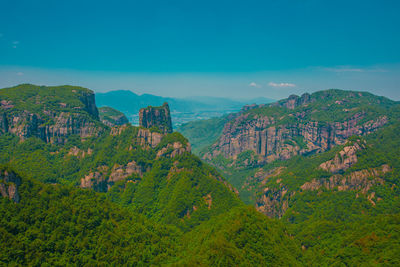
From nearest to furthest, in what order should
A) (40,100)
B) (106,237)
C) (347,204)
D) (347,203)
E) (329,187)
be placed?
(106,237), (347,204), (347,203), (329,187), (40,100)

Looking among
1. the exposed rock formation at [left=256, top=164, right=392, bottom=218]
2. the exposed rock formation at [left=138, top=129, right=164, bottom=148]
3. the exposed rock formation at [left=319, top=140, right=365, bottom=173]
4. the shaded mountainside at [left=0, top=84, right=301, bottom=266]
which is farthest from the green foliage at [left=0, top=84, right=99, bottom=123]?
the exposed rock formation at [left=319, top=140, right=365, bottom=173]

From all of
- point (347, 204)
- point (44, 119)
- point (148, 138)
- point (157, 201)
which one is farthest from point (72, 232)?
point (347, 204)

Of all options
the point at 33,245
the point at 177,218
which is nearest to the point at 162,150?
the point at 177,218

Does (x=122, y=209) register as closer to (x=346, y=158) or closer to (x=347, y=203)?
(x=347, y=203)

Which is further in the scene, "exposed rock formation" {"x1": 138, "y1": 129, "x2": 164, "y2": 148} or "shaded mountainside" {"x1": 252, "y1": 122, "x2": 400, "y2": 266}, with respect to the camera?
"exposed rock formation" {"x1": 138, "y1": 129, "x2": 164, "y2": 148}

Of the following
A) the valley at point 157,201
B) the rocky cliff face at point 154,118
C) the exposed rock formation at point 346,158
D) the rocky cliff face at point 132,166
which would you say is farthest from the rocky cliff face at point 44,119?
the exposed rock formation at point 346,158

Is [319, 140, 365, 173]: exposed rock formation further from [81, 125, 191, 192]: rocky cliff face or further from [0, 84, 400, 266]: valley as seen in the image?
[81, 125, 191, 192]: rocky cliff face
